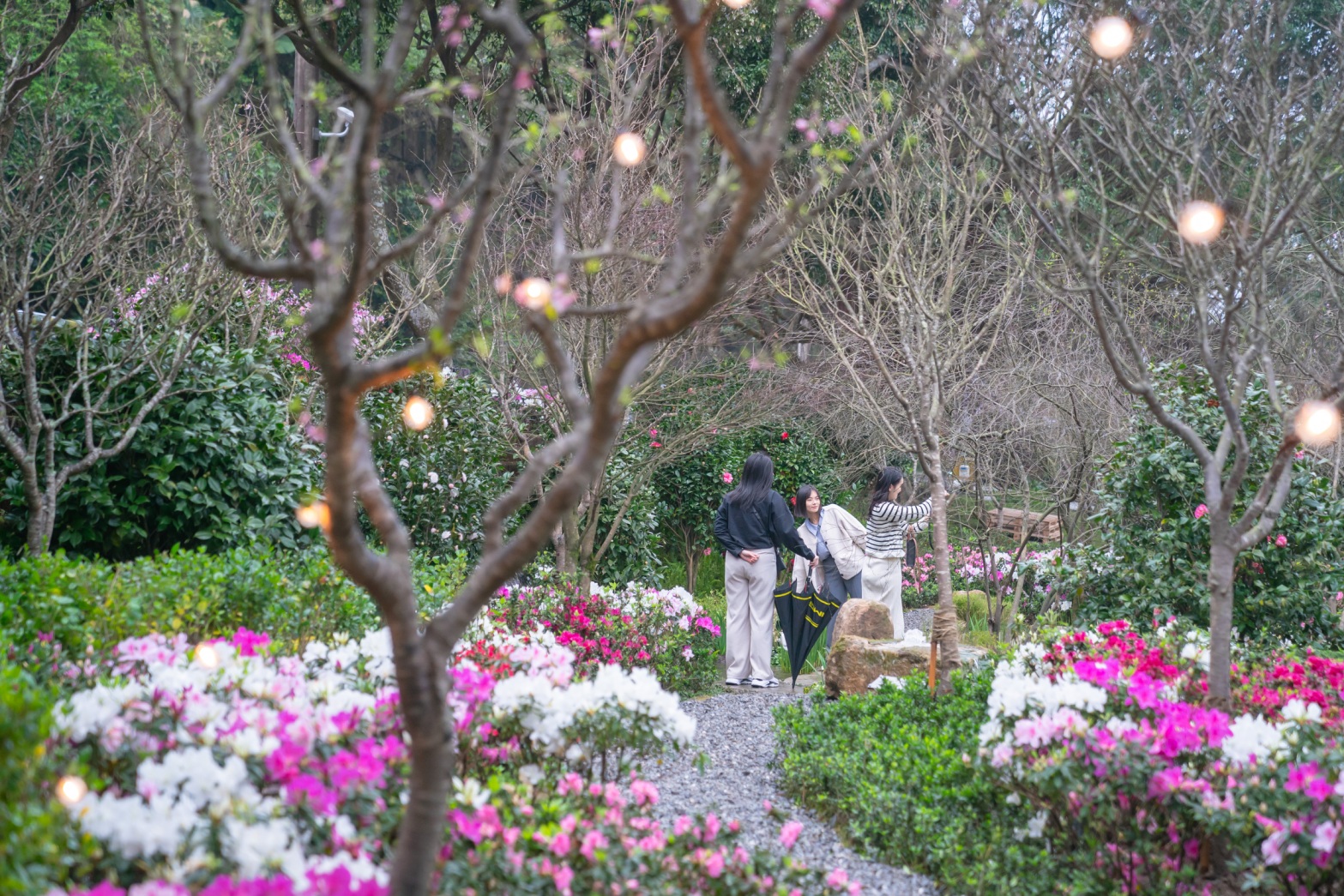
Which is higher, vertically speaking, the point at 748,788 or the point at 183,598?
the point at 183,598

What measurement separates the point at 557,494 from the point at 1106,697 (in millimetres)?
2283

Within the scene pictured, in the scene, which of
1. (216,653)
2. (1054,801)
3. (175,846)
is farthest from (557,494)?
(1054,801)

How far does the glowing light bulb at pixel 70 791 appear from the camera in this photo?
2006 mm

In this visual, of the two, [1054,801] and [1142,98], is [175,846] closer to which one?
[1054,801]

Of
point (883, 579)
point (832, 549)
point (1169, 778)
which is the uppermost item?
point (832, 549)

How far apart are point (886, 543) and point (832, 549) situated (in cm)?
64

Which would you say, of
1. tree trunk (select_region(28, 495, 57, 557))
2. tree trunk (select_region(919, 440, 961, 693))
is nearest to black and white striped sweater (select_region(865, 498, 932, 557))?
tree trunk (select_region(919, 440, 961, 693))

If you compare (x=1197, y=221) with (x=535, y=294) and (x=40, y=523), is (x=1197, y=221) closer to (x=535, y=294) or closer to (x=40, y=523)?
(x=535, y=294)

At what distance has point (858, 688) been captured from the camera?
5996 mm

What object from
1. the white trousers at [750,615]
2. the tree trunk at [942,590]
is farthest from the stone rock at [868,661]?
the white trousers at [750,615]

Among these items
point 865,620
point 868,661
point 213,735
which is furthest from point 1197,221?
point 865,620

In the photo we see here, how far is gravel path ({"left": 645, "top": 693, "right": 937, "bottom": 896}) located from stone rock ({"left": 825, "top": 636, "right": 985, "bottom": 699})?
1.74ft

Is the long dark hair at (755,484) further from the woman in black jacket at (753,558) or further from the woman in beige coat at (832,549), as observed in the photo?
the woman in beige coat at (832,549)

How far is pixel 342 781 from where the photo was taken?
92.6 inches
